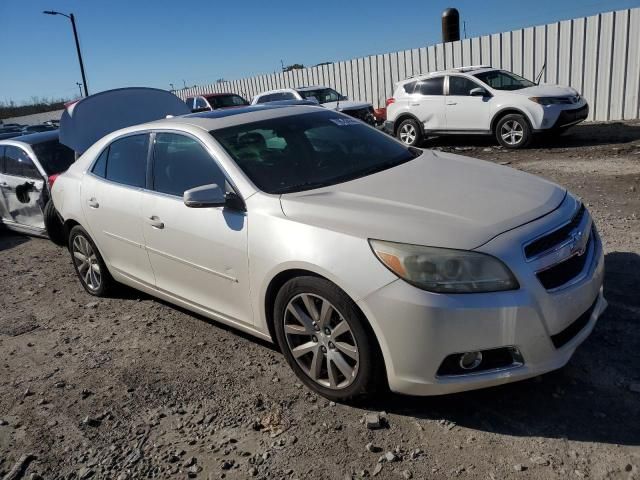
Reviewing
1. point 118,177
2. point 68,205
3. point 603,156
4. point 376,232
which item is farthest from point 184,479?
point 603,156

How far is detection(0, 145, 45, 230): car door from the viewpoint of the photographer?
6.95m

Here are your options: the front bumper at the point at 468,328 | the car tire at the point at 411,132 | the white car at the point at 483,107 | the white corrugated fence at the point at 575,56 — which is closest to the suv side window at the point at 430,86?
the white car at the point at 483,107

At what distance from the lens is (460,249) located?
247cm

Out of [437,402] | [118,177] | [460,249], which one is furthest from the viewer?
[118,177]

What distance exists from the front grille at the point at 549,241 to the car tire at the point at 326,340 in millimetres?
860

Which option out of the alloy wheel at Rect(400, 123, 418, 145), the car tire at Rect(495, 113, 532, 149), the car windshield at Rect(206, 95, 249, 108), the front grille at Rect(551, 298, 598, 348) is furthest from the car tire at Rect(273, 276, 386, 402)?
the car windshield at Rect(206, 95, 249, 108)

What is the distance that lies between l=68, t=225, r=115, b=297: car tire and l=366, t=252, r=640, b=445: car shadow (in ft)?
9.89

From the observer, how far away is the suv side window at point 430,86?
1210 centimetres

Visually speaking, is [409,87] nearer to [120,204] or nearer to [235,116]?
[235,116]

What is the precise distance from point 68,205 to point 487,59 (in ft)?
47.3

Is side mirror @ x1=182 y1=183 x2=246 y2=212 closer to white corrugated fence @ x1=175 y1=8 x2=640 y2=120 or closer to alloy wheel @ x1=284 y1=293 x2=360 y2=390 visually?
alloy wheel @ x1=284 y1=293 x2=360 y2=390

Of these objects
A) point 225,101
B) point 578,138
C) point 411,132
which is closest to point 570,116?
point 578,138

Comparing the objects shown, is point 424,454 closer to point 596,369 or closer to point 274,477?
point 274,477

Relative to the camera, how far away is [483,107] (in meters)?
11.3
